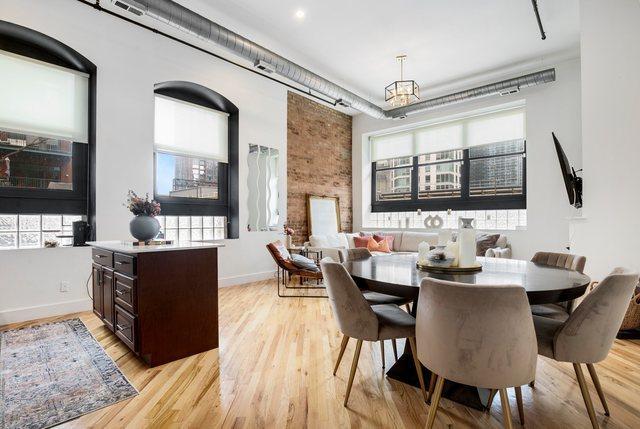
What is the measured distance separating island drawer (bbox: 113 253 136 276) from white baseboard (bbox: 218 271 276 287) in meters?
2.63

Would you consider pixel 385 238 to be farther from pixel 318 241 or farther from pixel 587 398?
pixel 587 398

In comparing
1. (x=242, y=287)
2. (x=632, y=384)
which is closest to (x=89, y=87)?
(x=242, y=287)

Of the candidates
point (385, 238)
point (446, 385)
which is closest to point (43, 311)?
point (446, 385)

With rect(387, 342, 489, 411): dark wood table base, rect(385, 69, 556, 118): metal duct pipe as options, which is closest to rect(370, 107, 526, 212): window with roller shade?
rect(385, 69, 556, 118): metal duct pipe

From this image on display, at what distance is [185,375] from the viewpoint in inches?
94.1

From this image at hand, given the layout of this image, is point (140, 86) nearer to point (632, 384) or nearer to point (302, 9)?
point (302, 9)

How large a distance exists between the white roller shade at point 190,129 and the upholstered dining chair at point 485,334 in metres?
4.66

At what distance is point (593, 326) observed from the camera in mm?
1605

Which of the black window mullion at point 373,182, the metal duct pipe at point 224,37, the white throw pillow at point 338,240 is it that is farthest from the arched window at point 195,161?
the black window mullion at point 373,182

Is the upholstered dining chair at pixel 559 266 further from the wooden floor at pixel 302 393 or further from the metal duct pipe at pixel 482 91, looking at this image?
the metal duct pipe at pixel 482 91

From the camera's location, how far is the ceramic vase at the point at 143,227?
2844 mm

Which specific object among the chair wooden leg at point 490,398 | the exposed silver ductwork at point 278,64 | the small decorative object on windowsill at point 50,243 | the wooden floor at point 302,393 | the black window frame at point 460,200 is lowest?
the wooden floor at point 302,393

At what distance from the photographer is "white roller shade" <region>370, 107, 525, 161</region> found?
6.18m

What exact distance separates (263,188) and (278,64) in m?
2.20
